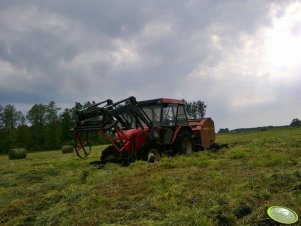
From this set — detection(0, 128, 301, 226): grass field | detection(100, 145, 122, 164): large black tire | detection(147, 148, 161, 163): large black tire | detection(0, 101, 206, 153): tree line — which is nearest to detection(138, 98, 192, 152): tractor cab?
detection(147, 148, 161, 163): large black tire

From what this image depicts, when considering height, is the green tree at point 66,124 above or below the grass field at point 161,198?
above

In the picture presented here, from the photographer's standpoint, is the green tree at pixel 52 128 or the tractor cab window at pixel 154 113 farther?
the green tree at pixel 52 128

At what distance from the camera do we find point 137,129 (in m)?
11.3

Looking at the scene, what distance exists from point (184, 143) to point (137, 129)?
96.2 inches

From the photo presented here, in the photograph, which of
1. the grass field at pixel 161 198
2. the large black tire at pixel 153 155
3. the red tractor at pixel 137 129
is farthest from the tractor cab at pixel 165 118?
the grass field at pixel 161 198

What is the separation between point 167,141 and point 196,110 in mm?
114270

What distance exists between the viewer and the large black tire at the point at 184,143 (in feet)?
41.6

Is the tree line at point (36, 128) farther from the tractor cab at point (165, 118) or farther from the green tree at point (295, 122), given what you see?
the tractor cab at point (165, 118)

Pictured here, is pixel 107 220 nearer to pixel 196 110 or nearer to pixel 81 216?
pixel 81 216

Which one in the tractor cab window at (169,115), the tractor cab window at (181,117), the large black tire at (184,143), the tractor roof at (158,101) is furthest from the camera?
the tractor cab window at (181,117)

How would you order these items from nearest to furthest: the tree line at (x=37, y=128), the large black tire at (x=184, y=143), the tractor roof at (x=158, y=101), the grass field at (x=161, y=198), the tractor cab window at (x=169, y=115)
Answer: the grass field at (x=161, y=198), the tractor roof at (x=158, y=101), the tractor cab window at (x=169, y=115), the large black tire at (x=184, y=143), the tree line at (x=37, y=128)

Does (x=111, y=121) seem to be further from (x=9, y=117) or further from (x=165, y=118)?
(x=9, y=117)

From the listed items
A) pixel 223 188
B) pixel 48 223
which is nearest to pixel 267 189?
pixel 223 188

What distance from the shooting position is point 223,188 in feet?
19.7
